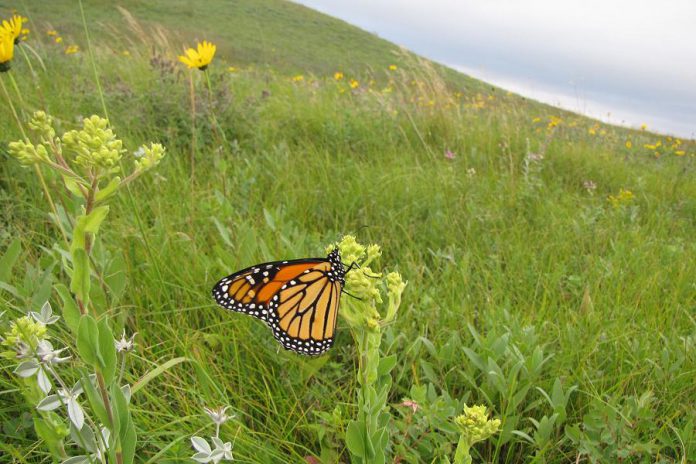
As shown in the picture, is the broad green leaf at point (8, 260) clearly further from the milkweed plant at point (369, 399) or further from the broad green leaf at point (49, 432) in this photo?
the milkweed plant at point (369, 399)

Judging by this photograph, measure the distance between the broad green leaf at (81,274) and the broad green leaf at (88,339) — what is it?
9 cm

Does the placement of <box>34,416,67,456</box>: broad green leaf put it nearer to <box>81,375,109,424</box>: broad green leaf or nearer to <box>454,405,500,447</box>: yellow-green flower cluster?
<box>81,375,109,424</box>: broad green leaf

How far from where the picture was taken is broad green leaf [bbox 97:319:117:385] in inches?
33.9

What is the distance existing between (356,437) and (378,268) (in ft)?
4.55

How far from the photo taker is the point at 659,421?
1.60 m

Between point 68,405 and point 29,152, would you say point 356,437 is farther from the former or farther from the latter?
point 29,152

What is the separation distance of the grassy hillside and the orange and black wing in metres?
0.18

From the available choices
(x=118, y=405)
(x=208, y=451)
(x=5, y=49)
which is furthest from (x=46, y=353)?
(x=5, y=49)

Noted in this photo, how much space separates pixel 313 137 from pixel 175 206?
2.21 meters

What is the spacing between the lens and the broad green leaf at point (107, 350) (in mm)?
861

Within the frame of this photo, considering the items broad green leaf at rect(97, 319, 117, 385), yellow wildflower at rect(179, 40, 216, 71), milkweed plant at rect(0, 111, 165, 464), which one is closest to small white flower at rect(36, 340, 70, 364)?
milkweed plant at rect(0, 111, 165, 464)

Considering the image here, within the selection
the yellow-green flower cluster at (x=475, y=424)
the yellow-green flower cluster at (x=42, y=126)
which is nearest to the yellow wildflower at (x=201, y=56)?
the yellow-green flower cluster at (x=42, y=126)

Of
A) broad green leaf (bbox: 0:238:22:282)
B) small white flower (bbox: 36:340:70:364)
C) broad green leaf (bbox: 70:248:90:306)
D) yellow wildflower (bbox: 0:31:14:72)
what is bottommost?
broad green leaf (bbox: 0:238:22:282)

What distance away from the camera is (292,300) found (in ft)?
5.26
